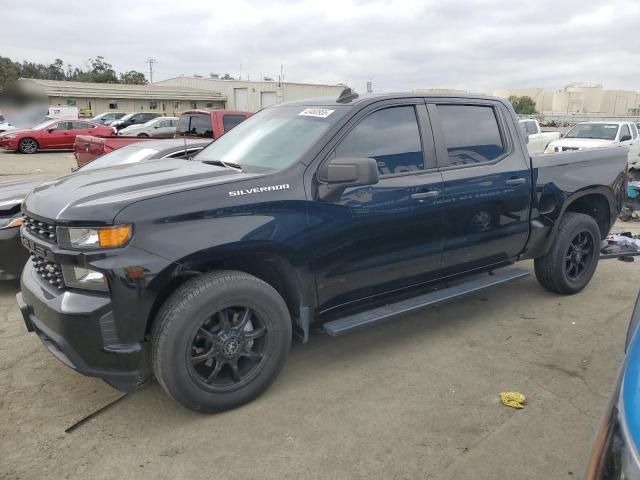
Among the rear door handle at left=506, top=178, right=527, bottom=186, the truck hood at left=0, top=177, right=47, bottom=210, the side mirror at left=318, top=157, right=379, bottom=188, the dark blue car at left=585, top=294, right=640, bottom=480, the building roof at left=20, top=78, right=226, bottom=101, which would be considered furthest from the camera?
the building roof at left=20, top=78, right=226, bottom=101

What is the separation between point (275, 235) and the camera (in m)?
3.11

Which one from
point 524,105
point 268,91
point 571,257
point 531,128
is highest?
point 524,105

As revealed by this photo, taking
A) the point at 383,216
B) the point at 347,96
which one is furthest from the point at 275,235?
the point at 347,96

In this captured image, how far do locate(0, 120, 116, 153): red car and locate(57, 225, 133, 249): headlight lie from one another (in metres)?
21.0

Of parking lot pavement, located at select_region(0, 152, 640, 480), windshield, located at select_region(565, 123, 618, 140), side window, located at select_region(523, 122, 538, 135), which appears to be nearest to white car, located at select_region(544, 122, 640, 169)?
windshield, located at select_region(565, 123, 618, 140)

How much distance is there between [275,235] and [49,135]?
22.2 metres

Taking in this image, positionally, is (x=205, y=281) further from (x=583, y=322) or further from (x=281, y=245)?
(x=583, y=322)

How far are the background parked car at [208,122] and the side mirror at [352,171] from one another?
22.8 ft

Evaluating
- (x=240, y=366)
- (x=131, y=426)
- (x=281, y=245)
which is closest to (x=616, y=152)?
(x=281, y=245)

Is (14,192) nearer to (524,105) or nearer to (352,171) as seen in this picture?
(352,171)

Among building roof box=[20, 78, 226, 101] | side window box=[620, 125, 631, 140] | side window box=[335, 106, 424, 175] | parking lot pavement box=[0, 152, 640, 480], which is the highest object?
building roof box=[20, 78, 226, 101]

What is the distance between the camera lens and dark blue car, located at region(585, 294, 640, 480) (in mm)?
1313

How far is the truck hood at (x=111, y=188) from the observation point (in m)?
2.73

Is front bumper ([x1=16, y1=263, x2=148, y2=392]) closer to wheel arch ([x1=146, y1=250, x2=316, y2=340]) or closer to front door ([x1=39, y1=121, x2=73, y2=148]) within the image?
wheel arch ([x1=146, y1=250, x2=316, y2=340])
